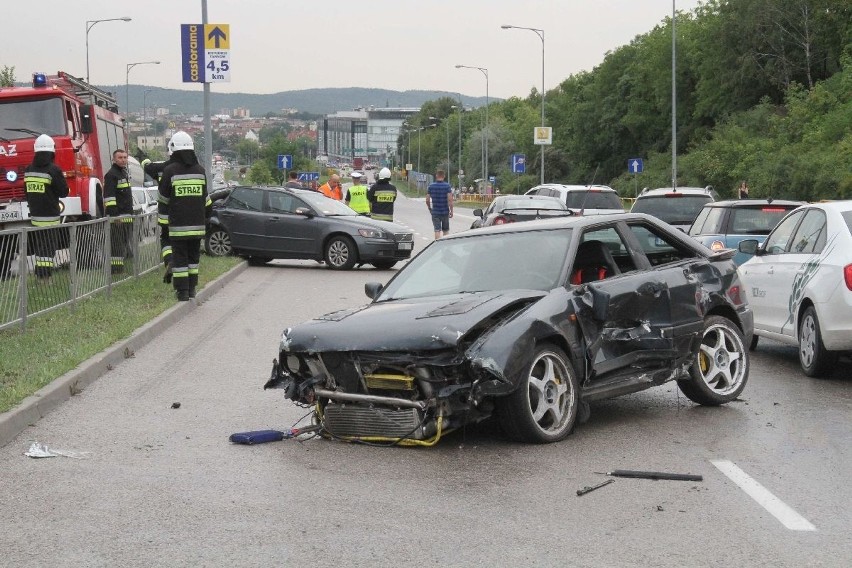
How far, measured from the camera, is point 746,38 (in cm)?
7731

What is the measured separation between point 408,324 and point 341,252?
17172mm

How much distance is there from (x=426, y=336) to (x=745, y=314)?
322 cm

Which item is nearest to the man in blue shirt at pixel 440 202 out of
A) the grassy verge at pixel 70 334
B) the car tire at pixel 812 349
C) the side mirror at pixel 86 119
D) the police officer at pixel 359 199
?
the police officer at pixel 359 199

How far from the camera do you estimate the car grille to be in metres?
7.63

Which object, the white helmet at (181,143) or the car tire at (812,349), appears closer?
the car tire at (812,349)

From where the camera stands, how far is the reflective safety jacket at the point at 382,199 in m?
26.7

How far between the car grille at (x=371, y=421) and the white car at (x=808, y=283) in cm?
436

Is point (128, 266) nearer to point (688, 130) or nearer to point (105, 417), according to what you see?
point (105, 417)

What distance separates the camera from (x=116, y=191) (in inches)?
785

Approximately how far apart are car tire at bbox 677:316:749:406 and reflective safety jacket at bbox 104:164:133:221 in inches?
497

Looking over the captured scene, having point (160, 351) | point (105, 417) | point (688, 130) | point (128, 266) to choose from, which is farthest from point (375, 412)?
point (688, 130)

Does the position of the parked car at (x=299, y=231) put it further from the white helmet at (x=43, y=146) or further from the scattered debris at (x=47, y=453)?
the scattered debris at (x=47, y=453)

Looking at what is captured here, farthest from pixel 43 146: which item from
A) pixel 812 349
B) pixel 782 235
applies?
pixel 812 349

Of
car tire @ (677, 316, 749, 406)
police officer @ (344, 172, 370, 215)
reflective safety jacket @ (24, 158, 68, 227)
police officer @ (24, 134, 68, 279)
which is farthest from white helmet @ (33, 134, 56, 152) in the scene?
police officer @ (344, 172, 370, 215)
